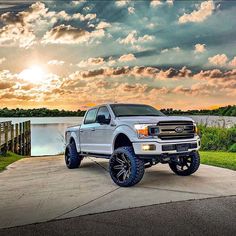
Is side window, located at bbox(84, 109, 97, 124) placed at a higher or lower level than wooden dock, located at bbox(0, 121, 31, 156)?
higher

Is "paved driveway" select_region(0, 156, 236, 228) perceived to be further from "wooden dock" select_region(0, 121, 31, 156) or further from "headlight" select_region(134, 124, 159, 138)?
"wooden dock" select_region(0, 121, 31, 156)

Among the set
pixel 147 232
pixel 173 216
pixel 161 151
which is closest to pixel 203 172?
pixel 161 151

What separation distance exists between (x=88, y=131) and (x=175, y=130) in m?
3.24

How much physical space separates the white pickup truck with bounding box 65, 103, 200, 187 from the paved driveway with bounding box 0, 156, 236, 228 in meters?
0.45

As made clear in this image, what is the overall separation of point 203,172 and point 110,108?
3.36 meters

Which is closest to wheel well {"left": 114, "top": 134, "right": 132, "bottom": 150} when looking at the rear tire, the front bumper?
the front bumper

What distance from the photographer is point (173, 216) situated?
5977mm

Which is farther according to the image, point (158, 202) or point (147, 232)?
point (158, 202)

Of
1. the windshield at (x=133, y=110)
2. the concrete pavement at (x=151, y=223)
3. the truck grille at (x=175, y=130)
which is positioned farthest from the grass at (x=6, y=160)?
the concrete pavement at (x=151, y=223)

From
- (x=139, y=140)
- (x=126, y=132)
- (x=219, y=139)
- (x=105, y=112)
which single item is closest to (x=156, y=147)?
(x=139, y=140)

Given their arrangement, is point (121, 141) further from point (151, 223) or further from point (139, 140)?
point (151, 223)

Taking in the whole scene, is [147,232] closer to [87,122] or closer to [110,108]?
[110,108]

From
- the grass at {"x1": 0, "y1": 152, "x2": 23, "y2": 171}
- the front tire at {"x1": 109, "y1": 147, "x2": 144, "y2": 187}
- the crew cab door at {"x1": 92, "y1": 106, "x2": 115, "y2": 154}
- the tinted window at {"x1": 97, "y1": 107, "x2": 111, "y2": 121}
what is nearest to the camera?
the front tire at {"x1": 109, "y1": 147, "x2": 144, "y2": 187}

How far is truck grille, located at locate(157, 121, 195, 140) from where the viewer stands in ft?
27.4
